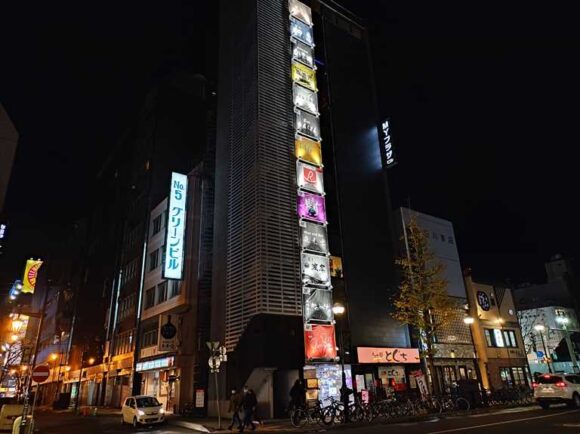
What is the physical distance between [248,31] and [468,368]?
33.4 meters

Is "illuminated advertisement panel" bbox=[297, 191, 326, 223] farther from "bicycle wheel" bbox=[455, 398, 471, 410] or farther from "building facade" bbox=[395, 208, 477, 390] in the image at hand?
"bicycle wheel" bbox=[455, 398, 471, 410]

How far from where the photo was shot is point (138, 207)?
156 feet

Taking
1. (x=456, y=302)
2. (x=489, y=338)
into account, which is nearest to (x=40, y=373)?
(x=456, y=302)

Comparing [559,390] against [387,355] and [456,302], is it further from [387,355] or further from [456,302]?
[456,302]

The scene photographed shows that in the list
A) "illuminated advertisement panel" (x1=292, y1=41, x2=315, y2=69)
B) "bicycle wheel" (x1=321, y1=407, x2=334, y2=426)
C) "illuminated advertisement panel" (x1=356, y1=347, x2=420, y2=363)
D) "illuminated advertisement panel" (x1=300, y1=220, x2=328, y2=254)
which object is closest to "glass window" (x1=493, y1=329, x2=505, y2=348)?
"illuminated advertisement panel" (x1=356, y1=347, x2=420, y2=363)

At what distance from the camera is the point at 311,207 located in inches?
1113

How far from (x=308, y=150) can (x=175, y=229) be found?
12069 mm

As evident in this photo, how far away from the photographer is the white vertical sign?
31359 millimetres

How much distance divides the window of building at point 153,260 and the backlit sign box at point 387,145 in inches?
881

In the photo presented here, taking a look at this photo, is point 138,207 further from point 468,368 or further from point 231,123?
point 468,368

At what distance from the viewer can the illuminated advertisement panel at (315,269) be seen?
26289mm

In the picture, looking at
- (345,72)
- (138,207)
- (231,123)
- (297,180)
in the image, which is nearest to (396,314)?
(297,180)

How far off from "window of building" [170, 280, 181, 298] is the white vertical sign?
5.63 ft

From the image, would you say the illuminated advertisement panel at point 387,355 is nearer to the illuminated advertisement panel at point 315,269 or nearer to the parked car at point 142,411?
the illuminated advertisement panel at point 315,269
